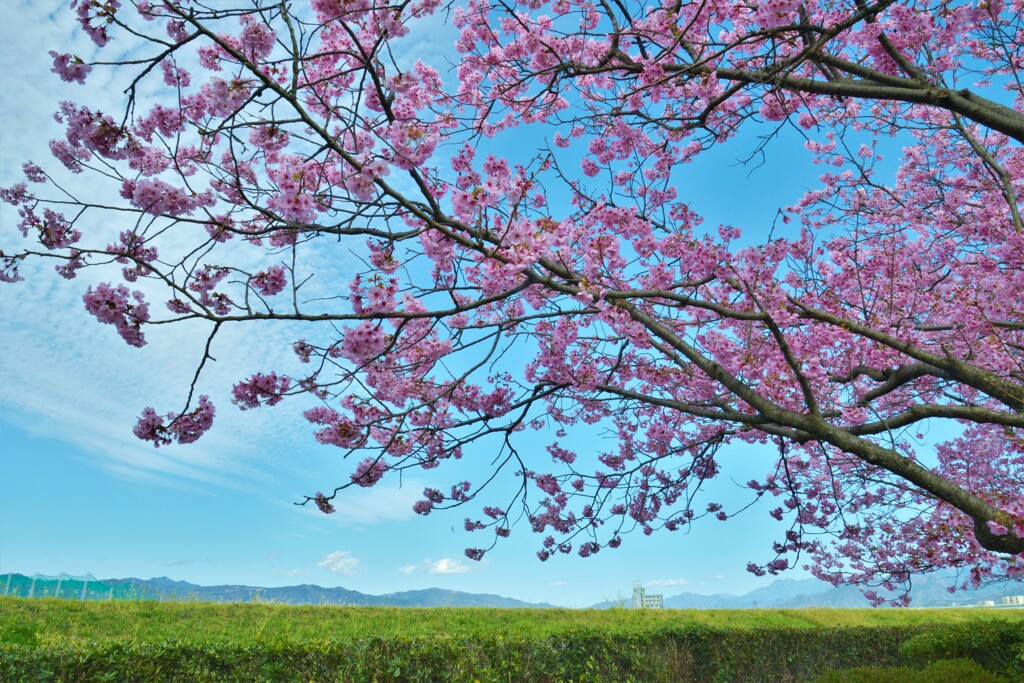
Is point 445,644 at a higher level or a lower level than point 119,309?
lower

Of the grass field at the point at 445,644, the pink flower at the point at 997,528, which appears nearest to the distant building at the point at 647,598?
the grass field at the point at 445,644

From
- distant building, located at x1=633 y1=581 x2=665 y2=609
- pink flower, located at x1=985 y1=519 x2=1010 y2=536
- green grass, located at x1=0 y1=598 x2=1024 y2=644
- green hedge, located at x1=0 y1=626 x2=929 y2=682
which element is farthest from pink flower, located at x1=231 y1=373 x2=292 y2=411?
distant building, located at x1=633 y1=581 x2=665 y2=609

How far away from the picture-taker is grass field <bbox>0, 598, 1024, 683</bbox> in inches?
220

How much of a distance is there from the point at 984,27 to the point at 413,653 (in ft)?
31.1

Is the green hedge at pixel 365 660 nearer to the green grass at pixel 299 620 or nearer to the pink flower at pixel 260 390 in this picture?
the green grass at pixel 299 620

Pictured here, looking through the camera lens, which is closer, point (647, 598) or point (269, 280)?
point (269, 280)

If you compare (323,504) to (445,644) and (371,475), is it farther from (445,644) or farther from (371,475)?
(445,644)

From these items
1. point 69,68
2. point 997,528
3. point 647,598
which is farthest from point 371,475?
point 647,598

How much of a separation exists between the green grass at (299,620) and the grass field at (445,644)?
0.10 ft

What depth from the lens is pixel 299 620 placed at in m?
10.2

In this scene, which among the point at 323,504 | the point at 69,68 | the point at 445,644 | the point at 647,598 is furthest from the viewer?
the point at 647,598

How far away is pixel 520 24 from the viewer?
21.6 feet

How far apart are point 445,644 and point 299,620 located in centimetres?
526

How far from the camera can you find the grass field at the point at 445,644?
5590 millimetres
